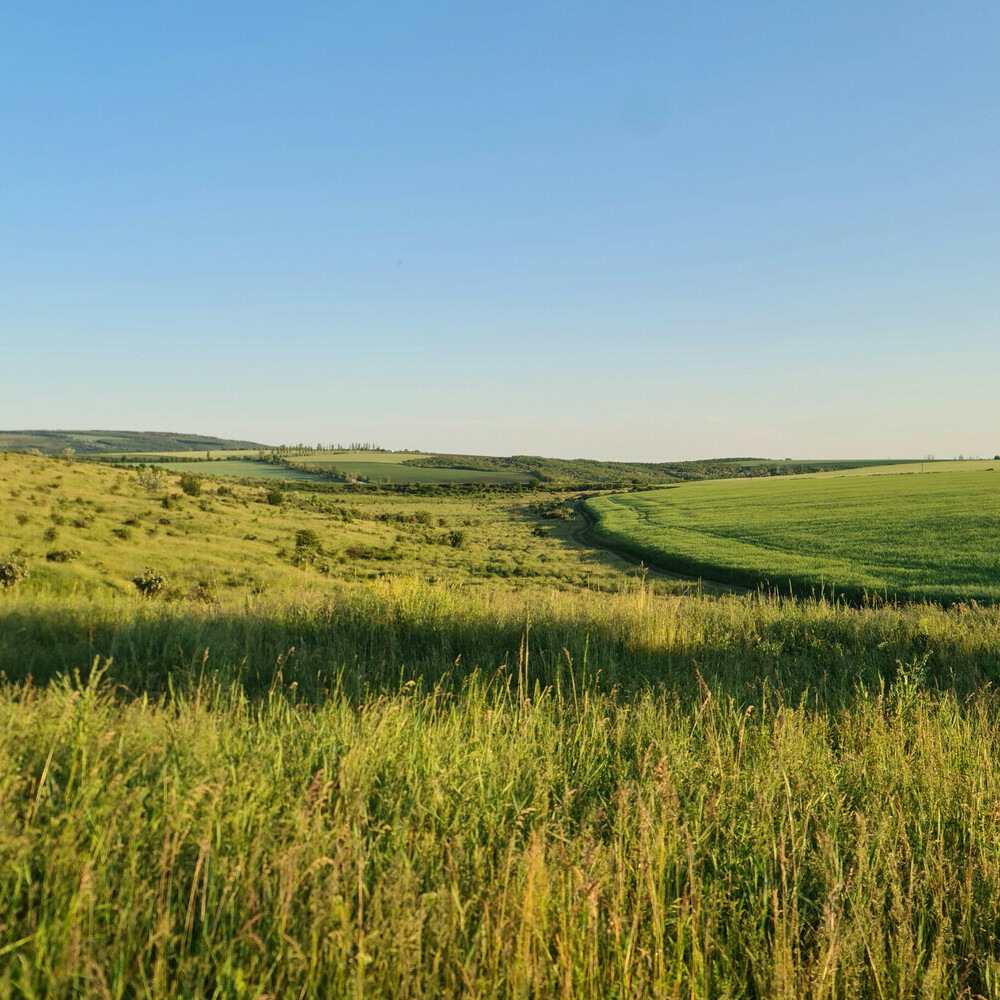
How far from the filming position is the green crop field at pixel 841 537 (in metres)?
31.6

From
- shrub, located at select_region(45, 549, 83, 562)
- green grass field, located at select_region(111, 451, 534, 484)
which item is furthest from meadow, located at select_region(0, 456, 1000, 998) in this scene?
green grass field, located at select_region(111, 451, 534, 484)

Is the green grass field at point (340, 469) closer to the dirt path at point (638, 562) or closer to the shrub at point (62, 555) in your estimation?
the dirt path at point (638, 562)

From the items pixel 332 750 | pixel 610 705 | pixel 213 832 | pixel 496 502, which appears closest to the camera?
pixel 213 832

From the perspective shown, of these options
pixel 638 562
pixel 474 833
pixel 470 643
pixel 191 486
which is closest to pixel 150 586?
pixel 470 643

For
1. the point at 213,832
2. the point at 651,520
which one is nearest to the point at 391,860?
the point at 213,832

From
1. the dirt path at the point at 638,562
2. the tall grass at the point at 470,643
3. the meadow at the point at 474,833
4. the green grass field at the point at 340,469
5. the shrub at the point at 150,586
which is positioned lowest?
the dirt path at the point at 638,562

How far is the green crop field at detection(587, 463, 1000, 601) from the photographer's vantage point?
31578mm

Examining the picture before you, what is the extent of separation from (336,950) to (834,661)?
789cm

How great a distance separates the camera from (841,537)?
46219 mm

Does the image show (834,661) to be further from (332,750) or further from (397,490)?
(397,490)

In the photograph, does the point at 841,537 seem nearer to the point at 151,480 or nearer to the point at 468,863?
the point at 468,863

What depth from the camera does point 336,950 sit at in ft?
6.98

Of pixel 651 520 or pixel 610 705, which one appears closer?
pixel 610 705

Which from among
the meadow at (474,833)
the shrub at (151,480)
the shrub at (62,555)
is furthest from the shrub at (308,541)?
the meadow at (474,833)
